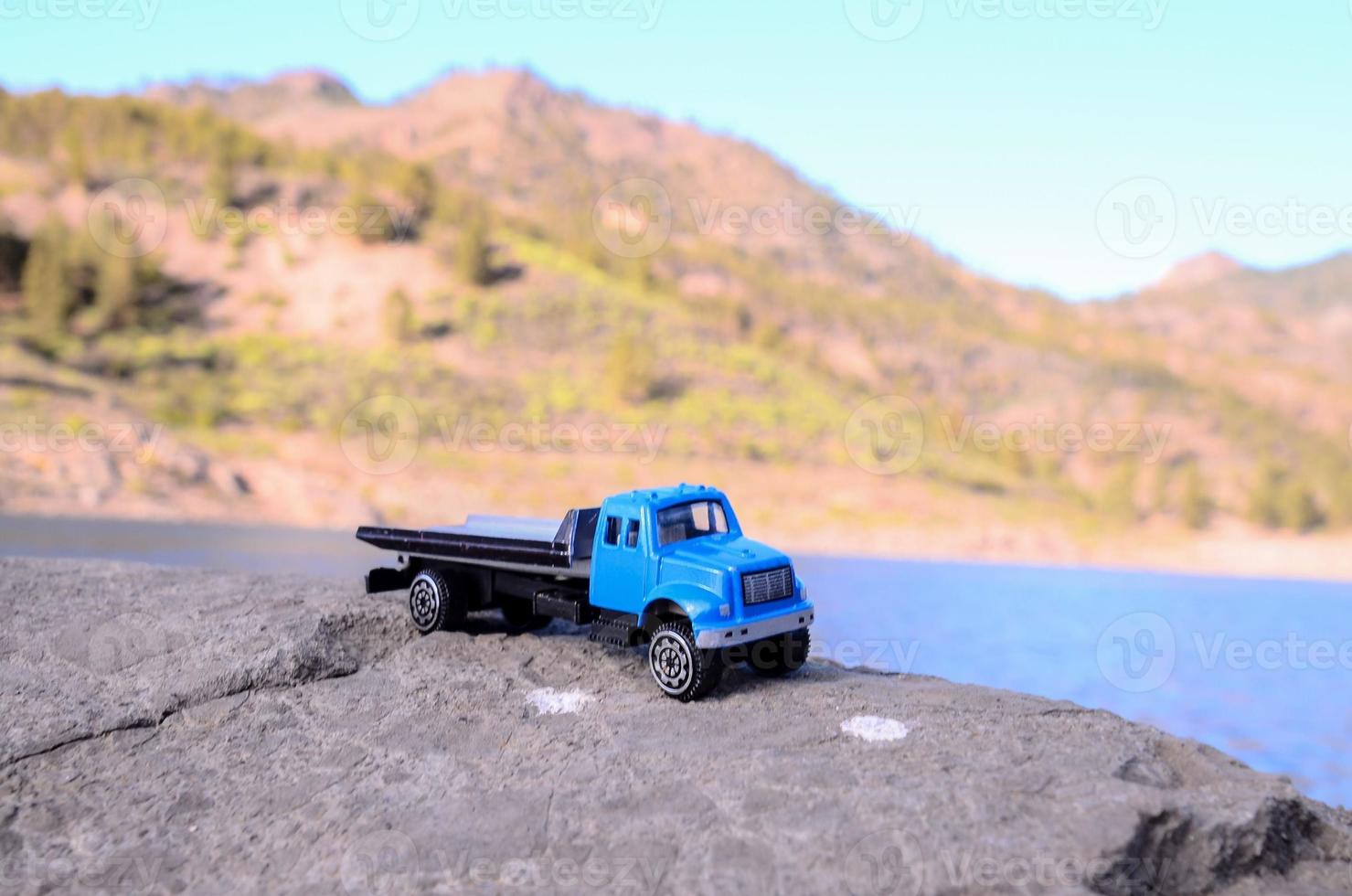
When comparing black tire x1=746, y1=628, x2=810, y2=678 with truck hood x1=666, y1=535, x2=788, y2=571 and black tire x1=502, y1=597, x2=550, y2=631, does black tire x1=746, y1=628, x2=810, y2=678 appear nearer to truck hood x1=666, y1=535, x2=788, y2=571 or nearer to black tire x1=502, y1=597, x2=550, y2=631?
truck hood x1=666, y1=535, x2=788, y2=571

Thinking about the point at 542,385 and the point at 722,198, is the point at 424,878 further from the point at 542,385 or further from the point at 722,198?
the point at 722,198

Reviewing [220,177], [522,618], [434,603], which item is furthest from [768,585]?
[220,177]

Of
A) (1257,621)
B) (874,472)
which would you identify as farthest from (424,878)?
(874,472)

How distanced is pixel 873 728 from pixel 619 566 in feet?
8.70

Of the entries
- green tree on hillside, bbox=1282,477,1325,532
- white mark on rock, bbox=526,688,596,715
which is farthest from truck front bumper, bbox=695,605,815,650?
green tree on hillside, bbox=1282,477,1325,532

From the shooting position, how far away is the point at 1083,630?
24.9 m

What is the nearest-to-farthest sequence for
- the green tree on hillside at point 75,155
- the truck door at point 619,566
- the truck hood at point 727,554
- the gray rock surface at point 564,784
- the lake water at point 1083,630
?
the gray rock surface at point 564,784 < the truck hood at point 727,554 < the truck door at point 619,566 < the lake water at point 1083,630 < the green tree on hillside at point 75,155

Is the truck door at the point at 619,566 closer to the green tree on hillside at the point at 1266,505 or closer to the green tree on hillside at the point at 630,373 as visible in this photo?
the green tree on hillside at the point at 630,373

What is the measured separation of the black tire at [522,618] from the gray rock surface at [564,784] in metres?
1.01

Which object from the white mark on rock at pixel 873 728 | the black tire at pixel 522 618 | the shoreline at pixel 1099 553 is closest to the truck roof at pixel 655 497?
the black tire at pixel 522 618

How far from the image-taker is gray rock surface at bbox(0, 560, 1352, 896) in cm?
633

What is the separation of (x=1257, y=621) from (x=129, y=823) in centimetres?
2959

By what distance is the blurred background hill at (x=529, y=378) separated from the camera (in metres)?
39.5

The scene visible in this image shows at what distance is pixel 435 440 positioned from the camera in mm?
42656
